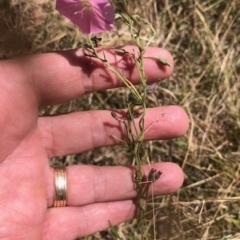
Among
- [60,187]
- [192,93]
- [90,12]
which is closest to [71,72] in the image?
[90,12]

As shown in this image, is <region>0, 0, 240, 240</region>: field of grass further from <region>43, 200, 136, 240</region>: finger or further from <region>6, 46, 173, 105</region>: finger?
<region>6, 46, 173, 105</region>: finger

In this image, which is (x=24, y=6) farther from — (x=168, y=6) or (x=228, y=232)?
(x=228, y=232)

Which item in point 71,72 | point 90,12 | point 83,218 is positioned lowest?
point 83,218

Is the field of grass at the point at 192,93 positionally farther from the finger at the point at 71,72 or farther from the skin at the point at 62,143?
the finger at the point at 71,72

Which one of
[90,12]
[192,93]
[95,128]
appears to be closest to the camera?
[90,12]

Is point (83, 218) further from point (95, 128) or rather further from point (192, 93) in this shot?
point (192, 93)

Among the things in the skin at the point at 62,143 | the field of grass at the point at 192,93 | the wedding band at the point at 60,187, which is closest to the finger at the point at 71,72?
the skin at the point at 62,143

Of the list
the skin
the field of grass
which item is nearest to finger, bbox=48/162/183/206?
the skin

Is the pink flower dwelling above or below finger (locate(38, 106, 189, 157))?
above
